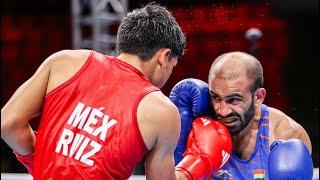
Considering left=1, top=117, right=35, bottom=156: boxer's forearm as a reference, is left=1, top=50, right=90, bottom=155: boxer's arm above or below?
above

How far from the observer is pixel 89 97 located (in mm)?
1603

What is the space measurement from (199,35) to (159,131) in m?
4.82

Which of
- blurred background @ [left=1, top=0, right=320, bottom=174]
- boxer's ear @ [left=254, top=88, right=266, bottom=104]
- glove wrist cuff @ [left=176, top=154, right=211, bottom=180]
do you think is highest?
Answer: boxer's ear @ [left=254, top=88, right=266, bottom=104]

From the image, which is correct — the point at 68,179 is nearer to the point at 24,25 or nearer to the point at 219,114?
the point at 219,114

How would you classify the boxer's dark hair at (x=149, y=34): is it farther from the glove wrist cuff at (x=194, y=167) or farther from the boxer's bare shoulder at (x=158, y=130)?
the glove wrist cuff at (x=194, y=167)

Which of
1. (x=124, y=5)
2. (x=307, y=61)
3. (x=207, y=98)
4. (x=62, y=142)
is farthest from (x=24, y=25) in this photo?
(x=62, y=142)

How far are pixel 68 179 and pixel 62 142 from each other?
0.11m

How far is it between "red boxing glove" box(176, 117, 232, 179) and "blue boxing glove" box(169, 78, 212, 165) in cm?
7

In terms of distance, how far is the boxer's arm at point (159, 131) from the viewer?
1.55m

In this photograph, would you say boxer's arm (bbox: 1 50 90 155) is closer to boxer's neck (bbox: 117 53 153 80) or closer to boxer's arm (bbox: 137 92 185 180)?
boxer's neck (bbox: 117 53 153 80)

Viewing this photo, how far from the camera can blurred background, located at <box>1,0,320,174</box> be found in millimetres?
5566

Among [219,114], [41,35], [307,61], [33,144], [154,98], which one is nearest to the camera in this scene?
[154,98]

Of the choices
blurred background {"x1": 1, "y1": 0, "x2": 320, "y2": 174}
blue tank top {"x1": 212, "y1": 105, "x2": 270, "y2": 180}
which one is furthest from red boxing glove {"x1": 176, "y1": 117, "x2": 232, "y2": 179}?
blurred background {"x1": 1, "y1": 0, "x2": 320, "y2": 174}

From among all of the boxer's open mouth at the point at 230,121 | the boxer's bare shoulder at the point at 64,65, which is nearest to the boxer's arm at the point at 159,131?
the boxer's bare shoulder at the point at 64,65
